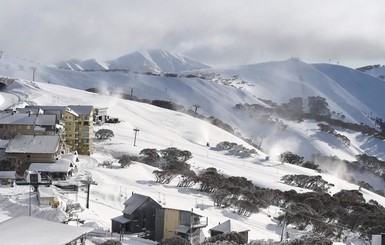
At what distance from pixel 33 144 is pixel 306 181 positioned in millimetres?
41387

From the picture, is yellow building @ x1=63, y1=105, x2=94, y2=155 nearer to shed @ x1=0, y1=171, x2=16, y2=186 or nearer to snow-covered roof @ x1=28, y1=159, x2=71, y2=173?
snow-covered roof @ x1=28, y1=159, x2=71, y2=173

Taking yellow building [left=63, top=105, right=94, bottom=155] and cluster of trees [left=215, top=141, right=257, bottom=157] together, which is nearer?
yellow building [left=63, top=105, right=94, bottom=155]

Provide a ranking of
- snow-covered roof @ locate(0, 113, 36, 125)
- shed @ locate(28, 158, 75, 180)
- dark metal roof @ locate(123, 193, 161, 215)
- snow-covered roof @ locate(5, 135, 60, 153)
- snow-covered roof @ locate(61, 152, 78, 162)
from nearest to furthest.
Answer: dark metal roof @ locate(123, 193, 161, 215) → shed @ locate(28, 158, 75, 180) → snow-covered roof @ locate(5, 135, 60, 153) → snow-covered roof @ locate(61, 152, 78, 162) → snow-covered roof @ locate(0, 113, 36, 125)

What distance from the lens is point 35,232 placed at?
24.5m

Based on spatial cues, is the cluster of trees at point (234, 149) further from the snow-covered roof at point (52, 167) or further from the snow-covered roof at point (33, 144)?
the snow-covered roof at point (52, 167)

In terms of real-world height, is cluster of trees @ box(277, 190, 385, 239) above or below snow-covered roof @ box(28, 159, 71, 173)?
below

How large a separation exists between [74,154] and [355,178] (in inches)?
3035

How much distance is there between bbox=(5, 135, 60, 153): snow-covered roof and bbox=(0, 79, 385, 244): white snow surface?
4.37 meters

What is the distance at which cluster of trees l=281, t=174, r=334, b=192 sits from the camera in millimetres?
76875

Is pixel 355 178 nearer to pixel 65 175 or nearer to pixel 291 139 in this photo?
pixel 291 139

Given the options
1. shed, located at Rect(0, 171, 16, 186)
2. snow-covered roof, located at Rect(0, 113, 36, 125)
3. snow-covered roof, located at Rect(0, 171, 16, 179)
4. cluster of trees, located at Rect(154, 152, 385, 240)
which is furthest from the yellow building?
shed, located at Rect(0, 171, 16, 186)

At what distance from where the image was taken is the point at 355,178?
388 feet

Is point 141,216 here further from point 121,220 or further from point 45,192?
point 45,192

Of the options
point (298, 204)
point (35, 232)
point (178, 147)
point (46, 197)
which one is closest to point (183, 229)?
point (46, 197)
